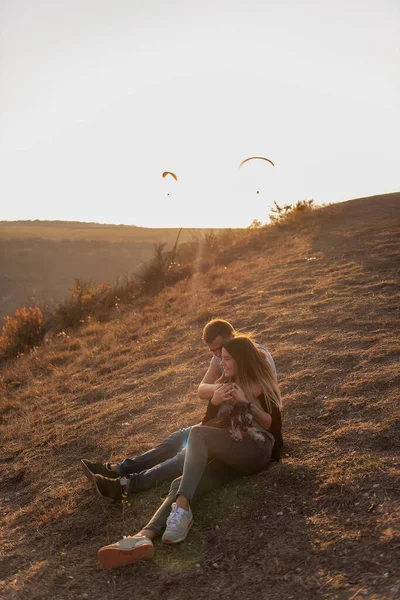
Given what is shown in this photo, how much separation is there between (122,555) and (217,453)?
110 centimetres

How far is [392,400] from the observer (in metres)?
5.96

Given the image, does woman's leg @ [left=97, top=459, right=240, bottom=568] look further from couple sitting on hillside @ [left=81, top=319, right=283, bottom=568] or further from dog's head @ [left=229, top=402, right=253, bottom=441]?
dog's head @ [left=229, top=402, right=253, bottom=441]

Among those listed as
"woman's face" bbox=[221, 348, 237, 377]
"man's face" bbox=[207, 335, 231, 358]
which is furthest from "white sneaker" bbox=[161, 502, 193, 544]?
"man's face" bbox=[207, 335, 231, 358]

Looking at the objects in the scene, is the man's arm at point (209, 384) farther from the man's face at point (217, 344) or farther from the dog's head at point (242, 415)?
the dog's head at point (242, 415)

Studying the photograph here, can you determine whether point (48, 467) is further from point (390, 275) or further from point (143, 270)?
point (143, 270)

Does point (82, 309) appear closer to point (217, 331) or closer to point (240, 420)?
point (217, 331)

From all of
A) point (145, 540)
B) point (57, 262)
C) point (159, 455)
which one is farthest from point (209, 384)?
point (57, 262)

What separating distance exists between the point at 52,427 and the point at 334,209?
16.2 metres

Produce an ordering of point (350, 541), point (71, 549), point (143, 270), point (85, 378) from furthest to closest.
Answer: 1. point (143, 270)
2. point (85, 378)
3. point (71, 549)
4. point (350, 541)

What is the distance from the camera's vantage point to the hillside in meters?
50.7

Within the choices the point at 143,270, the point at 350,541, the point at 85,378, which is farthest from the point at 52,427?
the point at 143,270

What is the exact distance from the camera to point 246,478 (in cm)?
508

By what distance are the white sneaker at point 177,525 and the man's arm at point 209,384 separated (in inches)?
42.1

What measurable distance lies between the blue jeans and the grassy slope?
0.14m
